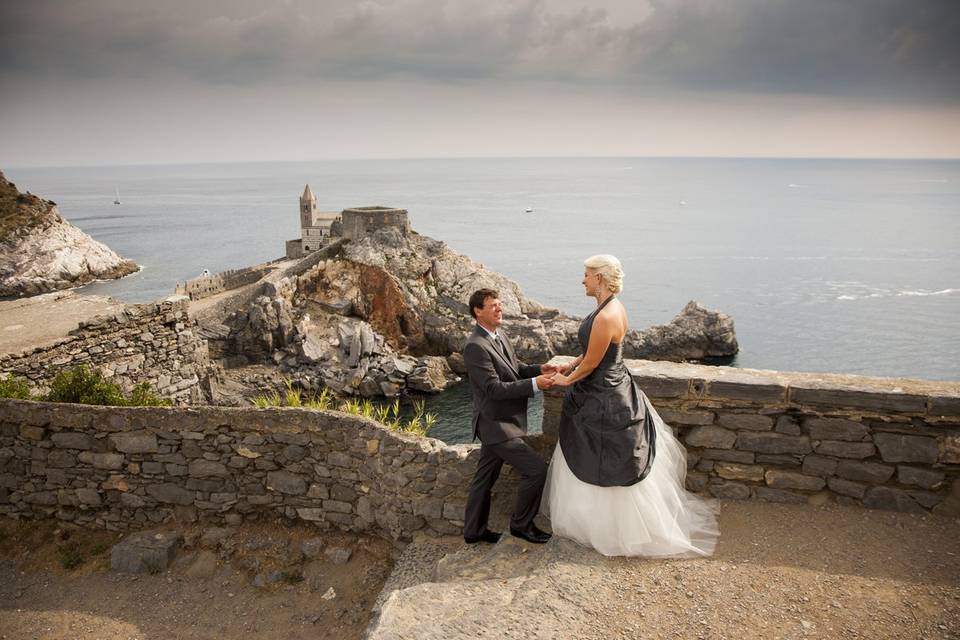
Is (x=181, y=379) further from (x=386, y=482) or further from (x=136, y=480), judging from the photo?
(x=386, y=482)

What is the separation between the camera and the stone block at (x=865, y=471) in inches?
218

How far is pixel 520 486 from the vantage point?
573 centimetres

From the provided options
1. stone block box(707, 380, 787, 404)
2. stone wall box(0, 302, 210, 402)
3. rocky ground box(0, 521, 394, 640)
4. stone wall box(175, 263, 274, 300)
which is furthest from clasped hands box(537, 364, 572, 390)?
stone wall box(175, 263, 274, 300)

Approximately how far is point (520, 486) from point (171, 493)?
435 centimetres

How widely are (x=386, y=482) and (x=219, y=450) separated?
2.08m

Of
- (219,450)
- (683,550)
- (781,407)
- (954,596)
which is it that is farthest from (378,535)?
(954,596)

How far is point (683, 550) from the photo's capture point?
4.99 m

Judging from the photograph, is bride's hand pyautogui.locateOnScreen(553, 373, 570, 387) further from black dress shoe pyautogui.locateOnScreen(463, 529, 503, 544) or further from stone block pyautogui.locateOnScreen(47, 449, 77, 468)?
stone block pyautogui.locateOnScreen(47, 449, 77, 468)

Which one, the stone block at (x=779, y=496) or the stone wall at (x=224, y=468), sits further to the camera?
the stone wall at (x=224, y=468)

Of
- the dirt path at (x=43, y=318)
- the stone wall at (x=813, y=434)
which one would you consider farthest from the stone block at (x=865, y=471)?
the dirt path at (x=43, y=318)

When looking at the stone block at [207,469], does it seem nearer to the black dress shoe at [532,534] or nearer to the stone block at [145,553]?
the stone block at [145,553]

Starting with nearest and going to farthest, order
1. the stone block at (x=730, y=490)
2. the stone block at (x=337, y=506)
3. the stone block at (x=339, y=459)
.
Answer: the stone block at (x=730, y=490) < the stone block at (x=339, y=459) < the stone block at (x=337, y=506)

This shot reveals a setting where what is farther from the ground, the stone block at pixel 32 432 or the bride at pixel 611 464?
the bride at pixel 611 464

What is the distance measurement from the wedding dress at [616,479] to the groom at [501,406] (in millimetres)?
289
